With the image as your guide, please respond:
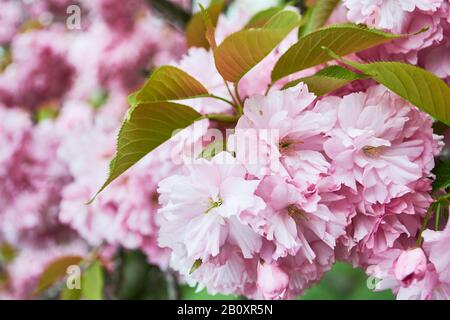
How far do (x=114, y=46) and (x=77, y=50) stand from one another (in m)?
0.10

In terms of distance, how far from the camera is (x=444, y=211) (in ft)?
1.41

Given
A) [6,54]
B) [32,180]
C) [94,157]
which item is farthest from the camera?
[6,54]

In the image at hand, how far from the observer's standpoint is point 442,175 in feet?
1.40

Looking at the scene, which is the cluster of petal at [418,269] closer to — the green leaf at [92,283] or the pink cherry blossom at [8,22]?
the green leaf at [92,283]

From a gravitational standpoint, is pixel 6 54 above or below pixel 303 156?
below

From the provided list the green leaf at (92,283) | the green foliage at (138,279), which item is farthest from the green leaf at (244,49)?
the green foliage at (138,279)

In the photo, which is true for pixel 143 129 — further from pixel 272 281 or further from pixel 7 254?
pixel 7 254

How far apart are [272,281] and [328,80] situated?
0.15 meters

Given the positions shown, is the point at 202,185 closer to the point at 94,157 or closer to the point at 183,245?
the point at 183,245

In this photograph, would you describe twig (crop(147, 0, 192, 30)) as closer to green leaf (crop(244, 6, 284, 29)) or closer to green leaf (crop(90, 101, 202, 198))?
green leaf (crop(244, 6, 284, 29))

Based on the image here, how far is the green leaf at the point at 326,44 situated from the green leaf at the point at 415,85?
22mm

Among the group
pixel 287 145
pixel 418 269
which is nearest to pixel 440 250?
pixel 418 269

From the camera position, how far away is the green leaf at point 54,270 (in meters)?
0.84
